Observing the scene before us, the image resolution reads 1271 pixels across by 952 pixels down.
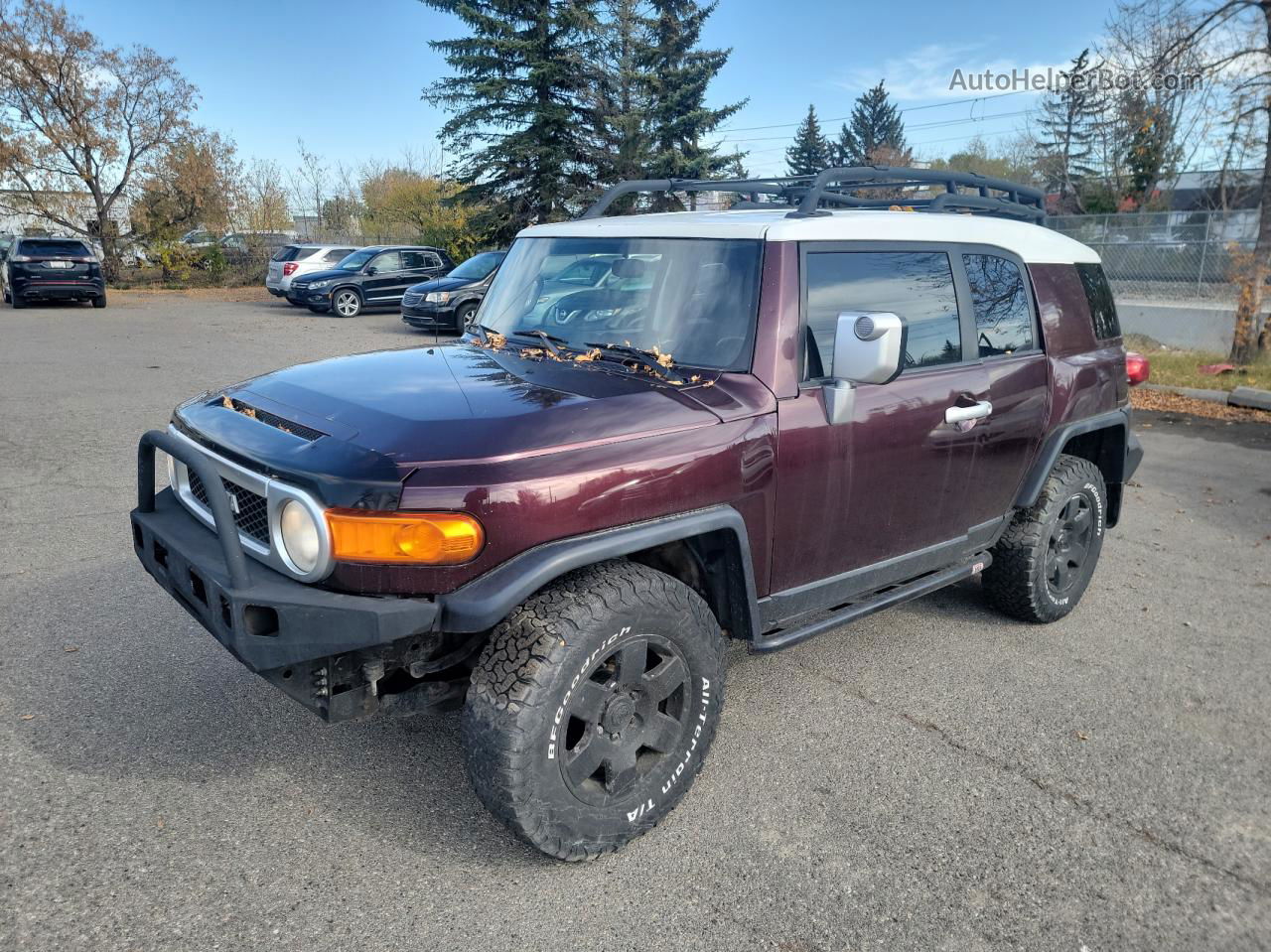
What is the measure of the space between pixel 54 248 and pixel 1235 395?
2441 cm

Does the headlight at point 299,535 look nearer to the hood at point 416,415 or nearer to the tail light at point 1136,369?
the hood at point 416,415

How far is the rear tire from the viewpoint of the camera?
4395 millimetres

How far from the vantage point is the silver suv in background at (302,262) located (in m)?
23.1

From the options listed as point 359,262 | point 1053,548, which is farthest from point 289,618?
point 359,262

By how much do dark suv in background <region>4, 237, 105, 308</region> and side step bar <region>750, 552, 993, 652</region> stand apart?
24.0 meters

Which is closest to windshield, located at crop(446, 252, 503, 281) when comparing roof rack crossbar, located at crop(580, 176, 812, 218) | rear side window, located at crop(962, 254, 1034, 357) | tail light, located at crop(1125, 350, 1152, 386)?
roof rack crossbar, located at crop(580, 176, 812, 218)

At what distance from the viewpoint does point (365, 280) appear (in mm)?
21203

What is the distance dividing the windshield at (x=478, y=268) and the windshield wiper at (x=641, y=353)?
564 inches

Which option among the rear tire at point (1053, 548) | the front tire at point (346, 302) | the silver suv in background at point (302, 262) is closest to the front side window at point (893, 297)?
the rear tire at point (1053, 548)

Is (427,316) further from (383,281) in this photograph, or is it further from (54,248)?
(54,248)

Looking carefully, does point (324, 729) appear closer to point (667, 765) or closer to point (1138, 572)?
point (667, 765)

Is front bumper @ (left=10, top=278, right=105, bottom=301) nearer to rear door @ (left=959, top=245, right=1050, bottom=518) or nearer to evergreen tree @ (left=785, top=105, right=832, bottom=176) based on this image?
rear door @ (left=959, top=245, right=1050, bottom=518)

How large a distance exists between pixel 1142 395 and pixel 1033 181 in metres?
43.6

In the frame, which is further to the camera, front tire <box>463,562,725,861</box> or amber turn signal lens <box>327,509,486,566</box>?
front tire <box>463,562,725,861</box>
